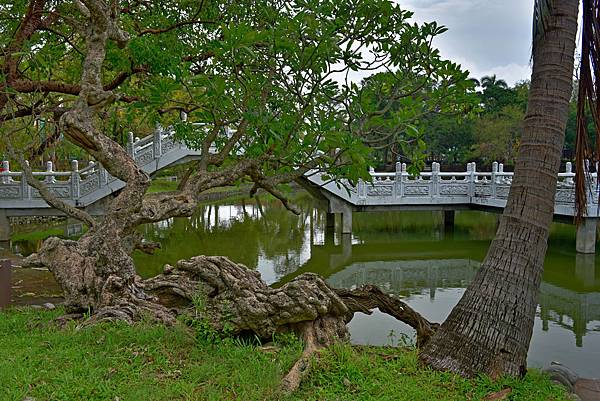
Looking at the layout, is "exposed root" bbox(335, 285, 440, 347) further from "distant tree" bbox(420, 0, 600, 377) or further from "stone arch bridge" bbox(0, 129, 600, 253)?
"stone arch bridge" bbox(0, 129, 600, 253)

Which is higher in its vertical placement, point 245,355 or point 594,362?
→ point 245,355

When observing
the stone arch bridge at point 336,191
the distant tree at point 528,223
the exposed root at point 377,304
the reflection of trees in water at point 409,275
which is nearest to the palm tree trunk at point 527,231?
the distant tree at point 528,223

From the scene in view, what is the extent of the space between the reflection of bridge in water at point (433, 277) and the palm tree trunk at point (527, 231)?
3.54 metres

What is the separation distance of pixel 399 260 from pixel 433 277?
171 cm

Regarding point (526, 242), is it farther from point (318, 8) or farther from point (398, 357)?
point (318, 8)

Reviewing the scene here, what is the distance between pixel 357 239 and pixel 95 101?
1070 centimetres

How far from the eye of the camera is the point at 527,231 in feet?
10.1

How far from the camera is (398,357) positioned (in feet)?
11.4

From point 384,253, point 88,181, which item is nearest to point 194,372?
point 384,253

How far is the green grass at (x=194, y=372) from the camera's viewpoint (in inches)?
109

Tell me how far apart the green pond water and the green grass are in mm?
1061

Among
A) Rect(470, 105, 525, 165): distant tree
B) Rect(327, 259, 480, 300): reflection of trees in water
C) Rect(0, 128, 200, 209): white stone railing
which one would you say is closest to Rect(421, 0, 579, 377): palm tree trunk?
Rect(327, 259, 480, 300): reflection of trees in water

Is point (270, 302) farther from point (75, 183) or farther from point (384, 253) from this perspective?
point (75, 183)

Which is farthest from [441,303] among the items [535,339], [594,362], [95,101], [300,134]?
[95,101]
